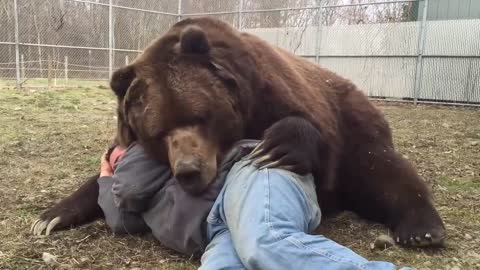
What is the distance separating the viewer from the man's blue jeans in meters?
1.65

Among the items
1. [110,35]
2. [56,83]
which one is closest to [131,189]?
[110,35]

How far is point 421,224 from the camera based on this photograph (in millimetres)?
2434

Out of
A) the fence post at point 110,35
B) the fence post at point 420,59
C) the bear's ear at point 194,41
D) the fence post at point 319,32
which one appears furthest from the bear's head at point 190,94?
the fence post at point 110,35

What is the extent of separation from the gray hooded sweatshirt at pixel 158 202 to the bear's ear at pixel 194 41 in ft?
1.61

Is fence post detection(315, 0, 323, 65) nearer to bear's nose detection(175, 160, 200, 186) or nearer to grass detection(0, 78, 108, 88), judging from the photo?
grass detection(0, 78, 108, 88)

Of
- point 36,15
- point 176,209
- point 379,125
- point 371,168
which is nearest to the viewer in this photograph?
point 176,209

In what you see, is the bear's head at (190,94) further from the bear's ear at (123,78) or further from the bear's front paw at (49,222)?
the bear's front paw at (49,222)

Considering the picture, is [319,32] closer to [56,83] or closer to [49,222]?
[56,83]

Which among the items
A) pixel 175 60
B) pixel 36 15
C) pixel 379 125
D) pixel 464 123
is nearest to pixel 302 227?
pixel 175 60

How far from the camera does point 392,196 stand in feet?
8.89

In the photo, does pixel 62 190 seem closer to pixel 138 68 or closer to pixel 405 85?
pixel 138 68

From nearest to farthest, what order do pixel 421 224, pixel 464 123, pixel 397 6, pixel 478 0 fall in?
pixel 421 224 → pixel 464 123 → pixel 478 0 → pixel 397 6

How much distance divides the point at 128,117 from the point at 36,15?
506 inches

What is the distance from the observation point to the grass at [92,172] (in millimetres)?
2273
